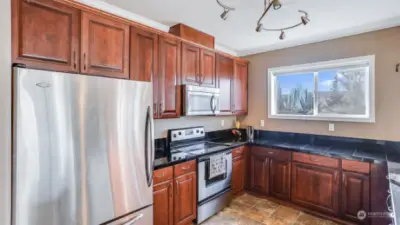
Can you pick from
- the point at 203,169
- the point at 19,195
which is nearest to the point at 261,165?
the point at 203,169

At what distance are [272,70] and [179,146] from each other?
2.16 metres

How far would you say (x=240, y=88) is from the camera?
4.07 metres

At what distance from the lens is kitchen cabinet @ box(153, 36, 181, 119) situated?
263 cm

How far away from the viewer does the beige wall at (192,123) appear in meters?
3.06

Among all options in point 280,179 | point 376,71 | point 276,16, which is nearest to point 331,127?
point 376,71

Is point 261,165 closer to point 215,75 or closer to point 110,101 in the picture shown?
point 215,75

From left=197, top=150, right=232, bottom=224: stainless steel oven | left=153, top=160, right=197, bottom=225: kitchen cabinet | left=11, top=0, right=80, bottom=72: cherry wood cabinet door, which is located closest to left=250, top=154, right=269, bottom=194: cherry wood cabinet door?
left=197, top=150, right=232, bottom=224: stainless steel oven

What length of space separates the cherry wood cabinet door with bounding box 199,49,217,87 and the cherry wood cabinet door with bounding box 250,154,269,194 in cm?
141

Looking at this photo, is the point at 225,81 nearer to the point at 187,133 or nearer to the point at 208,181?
the point at 187,133

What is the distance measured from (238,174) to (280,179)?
638 mm

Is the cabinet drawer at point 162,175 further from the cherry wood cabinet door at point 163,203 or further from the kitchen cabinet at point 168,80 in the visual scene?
the kitchen cabinet at point 168,80

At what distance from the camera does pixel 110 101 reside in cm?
176

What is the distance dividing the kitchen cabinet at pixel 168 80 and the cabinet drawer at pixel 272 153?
1.50 meters
